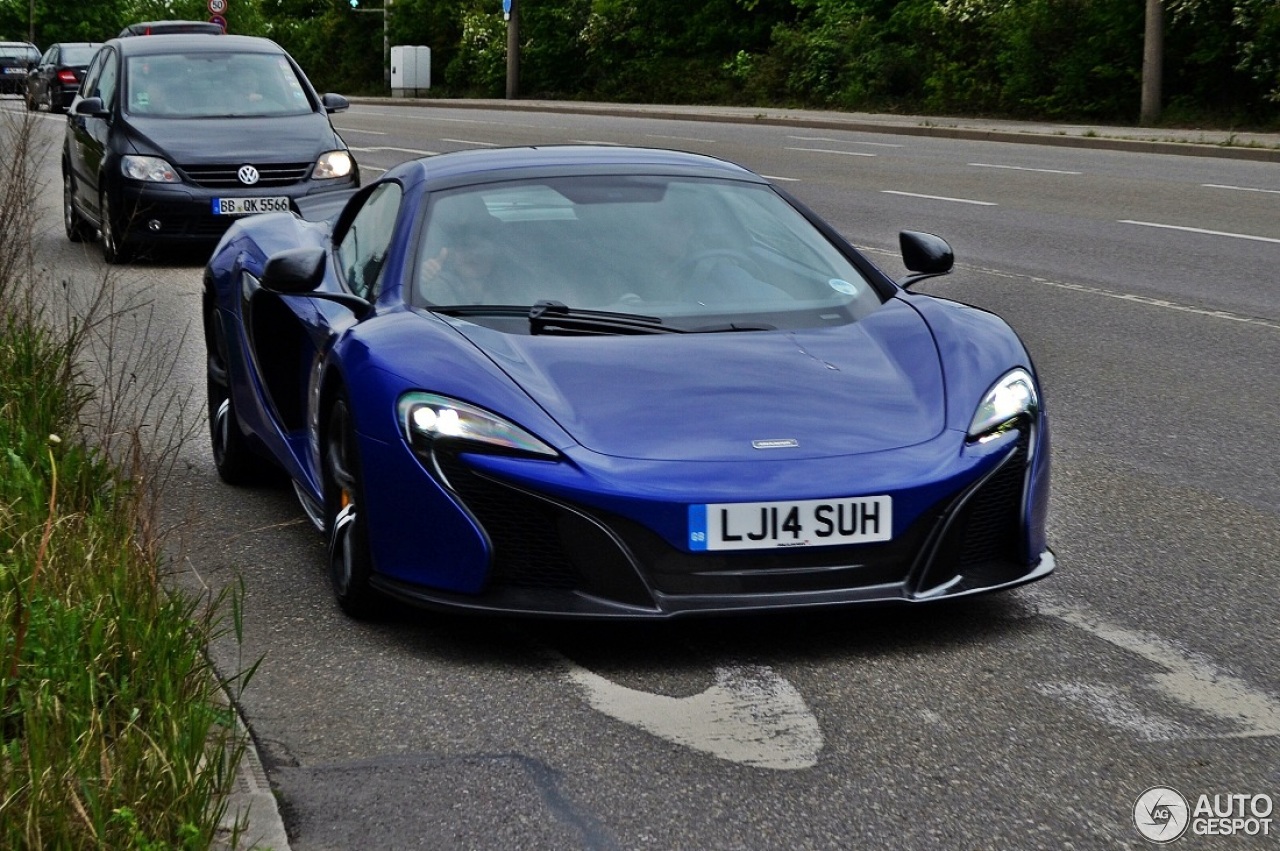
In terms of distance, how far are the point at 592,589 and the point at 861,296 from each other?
1540 millimetres

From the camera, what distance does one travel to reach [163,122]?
46.8 feet

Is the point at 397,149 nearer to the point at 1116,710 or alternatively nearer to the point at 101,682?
the point at 1116,710

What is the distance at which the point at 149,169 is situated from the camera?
13711 mm

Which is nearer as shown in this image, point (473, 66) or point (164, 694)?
point (164, 694)

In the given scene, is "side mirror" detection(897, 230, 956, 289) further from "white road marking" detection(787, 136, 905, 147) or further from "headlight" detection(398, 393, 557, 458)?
"white road marking" detection(787, 136, 905, 147)

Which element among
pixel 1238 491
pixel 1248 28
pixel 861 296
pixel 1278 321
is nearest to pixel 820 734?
pixel 861 296

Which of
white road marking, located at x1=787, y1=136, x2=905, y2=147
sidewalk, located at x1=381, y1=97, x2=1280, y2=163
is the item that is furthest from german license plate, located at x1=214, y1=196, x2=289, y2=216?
white road marking, located at x1=787, y1=136, x2=905, y2=147

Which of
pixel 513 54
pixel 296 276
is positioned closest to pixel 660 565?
pixel 296 276

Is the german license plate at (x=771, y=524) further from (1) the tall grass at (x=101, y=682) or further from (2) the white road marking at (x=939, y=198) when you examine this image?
(2) the white road marking at (x=939, y=198)

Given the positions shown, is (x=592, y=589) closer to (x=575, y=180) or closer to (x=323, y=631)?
(x=323, y=631)

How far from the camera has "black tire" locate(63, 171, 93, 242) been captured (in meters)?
15.5

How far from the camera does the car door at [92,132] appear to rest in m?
14.3

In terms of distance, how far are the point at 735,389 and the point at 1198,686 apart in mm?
1306

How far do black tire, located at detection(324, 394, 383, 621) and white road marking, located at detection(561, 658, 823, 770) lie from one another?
640mm
